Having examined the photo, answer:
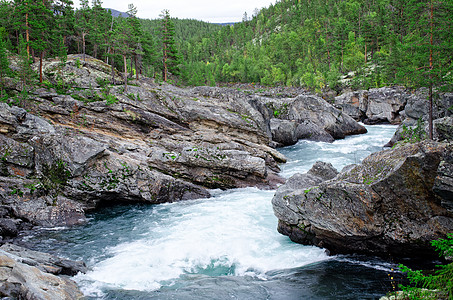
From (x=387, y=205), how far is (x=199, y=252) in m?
8.62

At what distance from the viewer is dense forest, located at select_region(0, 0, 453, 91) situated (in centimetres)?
2363

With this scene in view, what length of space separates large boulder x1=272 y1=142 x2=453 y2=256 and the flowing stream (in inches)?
35.3

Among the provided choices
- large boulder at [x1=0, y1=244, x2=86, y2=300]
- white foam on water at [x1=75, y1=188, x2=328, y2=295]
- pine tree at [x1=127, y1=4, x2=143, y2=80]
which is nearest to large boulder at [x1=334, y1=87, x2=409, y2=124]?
pine tree at [x1=127, y1=4, x2=143, y2=80]

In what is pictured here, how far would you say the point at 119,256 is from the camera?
558 inches

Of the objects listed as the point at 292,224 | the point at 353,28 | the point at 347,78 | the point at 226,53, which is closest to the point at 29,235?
the point at 292,224

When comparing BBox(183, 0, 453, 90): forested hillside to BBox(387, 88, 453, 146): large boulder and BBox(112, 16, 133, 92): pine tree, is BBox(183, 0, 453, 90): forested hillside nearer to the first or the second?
BBox(387, 88, 453, 146): large boulder

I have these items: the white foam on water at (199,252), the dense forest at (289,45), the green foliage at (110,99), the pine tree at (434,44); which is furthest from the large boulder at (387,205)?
the green foliage at (110,99)

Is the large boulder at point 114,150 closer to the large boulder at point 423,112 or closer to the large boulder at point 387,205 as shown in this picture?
the large boulder at point 387,205

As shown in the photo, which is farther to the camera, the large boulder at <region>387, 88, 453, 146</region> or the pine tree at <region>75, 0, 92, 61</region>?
the pine tree at <region>75, 0, 92, 61</region>

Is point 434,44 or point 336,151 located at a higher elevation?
point 434,44

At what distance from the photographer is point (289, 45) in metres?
101

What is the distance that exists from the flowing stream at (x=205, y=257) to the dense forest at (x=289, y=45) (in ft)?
57.7

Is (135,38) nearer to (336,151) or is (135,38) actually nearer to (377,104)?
(336,151)

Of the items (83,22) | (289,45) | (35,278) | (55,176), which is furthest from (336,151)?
Answer: (289,45)
